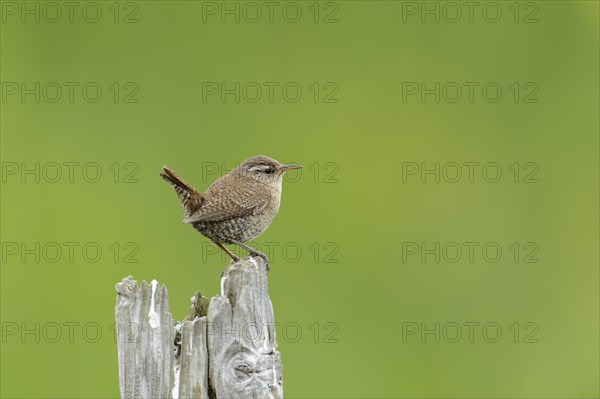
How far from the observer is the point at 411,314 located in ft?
30.8

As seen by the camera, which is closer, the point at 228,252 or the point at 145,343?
the point at 145,343

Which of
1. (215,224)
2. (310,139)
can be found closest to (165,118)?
(310,139)

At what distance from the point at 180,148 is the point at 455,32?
182 inches

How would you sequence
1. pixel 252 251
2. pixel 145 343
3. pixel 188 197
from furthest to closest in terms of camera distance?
pixel 188 197 < pixel 252 251 < pixel 145 343

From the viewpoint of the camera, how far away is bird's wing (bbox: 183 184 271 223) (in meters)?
5.91

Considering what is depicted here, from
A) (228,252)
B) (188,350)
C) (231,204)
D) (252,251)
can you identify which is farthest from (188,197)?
(188,350)

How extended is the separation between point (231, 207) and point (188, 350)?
7.44 feet

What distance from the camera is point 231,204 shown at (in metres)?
6.02

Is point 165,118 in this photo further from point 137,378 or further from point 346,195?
point 137,378

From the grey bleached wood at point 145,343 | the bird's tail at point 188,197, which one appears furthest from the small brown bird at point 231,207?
the grey bleached wood at point 145,343

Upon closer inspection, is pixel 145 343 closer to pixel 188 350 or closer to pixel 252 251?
pixel 188 350

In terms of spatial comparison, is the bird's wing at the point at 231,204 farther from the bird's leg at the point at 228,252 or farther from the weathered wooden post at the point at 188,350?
the weathered wooden post at the point at 188,350

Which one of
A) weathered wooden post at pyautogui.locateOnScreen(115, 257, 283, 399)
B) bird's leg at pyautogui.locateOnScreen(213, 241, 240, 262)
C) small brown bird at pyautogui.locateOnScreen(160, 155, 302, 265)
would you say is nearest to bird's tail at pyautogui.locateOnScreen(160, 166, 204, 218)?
small brown bird at pyautogui.locateOnScreen(160, 155, 302, 265)

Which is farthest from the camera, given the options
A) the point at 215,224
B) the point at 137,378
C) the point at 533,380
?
the point at 533,380
